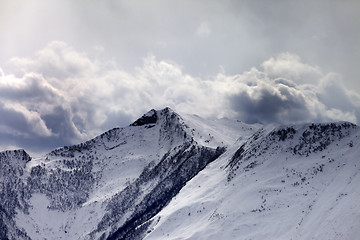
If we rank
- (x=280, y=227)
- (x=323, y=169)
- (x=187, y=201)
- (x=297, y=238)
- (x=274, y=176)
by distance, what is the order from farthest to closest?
1. (x=187, y=201)
2. (x=274, y=176)
3. (x=323, y=169)
4. (x=280, y=227)
5. (x=297, y=238)

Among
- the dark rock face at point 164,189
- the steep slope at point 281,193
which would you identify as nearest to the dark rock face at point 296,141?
the steep slope at point 281,193

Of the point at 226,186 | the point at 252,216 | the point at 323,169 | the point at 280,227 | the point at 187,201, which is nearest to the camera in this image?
the point at 280,227

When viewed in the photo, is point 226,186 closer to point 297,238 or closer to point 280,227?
point 280,227

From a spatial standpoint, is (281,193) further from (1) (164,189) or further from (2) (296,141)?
(1) (164,189)

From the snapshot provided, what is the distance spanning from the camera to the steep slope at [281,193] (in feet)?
259

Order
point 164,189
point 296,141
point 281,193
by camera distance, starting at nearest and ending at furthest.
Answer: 1. point 281,193
2. point 296,141
3. point 164,189

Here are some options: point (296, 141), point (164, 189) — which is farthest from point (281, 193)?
point (164, 189)

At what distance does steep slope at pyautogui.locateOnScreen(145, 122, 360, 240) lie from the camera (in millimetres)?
78875

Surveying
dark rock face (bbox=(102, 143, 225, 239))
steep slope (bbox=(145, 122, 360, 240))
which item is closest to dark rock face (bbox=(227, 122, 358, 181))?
steep slope (bbox=(145, 122, 360, 240))

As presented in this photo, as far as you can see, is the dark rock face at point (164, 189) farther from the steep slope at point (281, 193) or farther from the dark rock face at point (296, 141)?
the dark rock face at point (296, 141)

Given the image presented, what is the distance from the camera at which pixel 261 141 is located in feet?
428

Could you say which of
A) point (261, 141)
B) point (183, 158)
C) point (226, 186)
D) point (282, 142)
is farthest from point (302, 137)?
point (183, 158)

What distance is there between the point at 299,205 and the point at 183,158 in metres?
113

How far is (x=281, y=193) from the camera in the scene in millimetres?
97062
